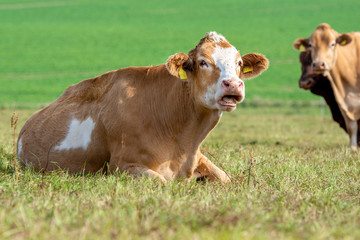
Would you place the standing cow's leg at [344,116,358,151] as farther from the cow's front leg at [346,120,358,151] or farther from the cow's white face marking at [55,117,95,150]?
the cow's white face marking at [55,117,95,150]

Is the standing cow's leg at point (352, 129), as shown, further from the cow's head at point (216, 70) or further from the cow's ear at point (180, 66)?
the cow's ear at point (180, 66)

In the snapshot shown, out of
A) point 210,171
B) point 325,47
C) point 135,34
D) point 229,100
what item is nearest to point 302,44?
point 325,47

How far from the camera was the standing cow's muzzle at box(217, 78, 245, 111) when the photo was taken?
5.35m

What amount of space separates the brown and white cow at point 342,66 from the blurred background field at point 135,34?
11.9m

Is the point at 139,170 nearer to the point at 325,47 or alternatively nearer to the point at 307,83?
the point at 325,47

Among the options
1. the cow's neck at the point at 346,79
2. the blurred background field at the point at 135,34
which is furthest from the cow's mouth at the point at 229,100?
the blurred background field at the point at 135,34

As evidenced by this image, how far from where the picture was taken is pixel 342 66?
11.7 metres

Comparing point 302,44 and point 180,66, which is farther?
point 302,44

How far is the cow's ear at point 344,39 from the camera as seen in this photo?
11516mm

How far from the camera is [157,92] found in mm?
6293

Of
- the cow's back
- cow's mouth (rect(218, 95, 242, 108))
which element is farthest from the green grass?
cow's mouth (rect(218, 95, 242, 108))

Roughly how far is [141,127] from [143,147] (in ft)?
0.74

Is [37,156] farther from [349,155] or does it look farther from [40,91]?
[40,91]

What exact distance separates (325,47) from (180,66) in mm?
6389
